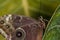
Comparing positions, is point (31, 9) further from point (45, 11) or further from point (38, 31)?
point (38, 31)

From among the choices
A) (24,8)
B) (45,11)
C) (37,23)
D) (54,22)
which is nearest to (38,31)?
(37,23)

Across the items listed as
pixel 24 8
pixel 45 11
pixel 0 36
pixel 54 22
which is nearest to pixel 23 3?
pixel 24 8

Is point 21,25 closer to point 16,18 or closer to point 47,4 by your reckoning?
point 16,18

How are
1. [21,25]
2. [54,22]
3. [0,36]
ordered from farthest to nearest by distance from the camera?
[0,36]
[21,25]
[54,22]

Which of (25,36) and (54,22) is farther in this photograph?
(25,36)

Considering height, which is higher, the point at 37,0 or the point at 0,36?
the point at 37,0

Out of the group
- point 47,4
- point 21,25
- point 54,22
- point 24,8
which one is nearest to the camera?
point 54,22
